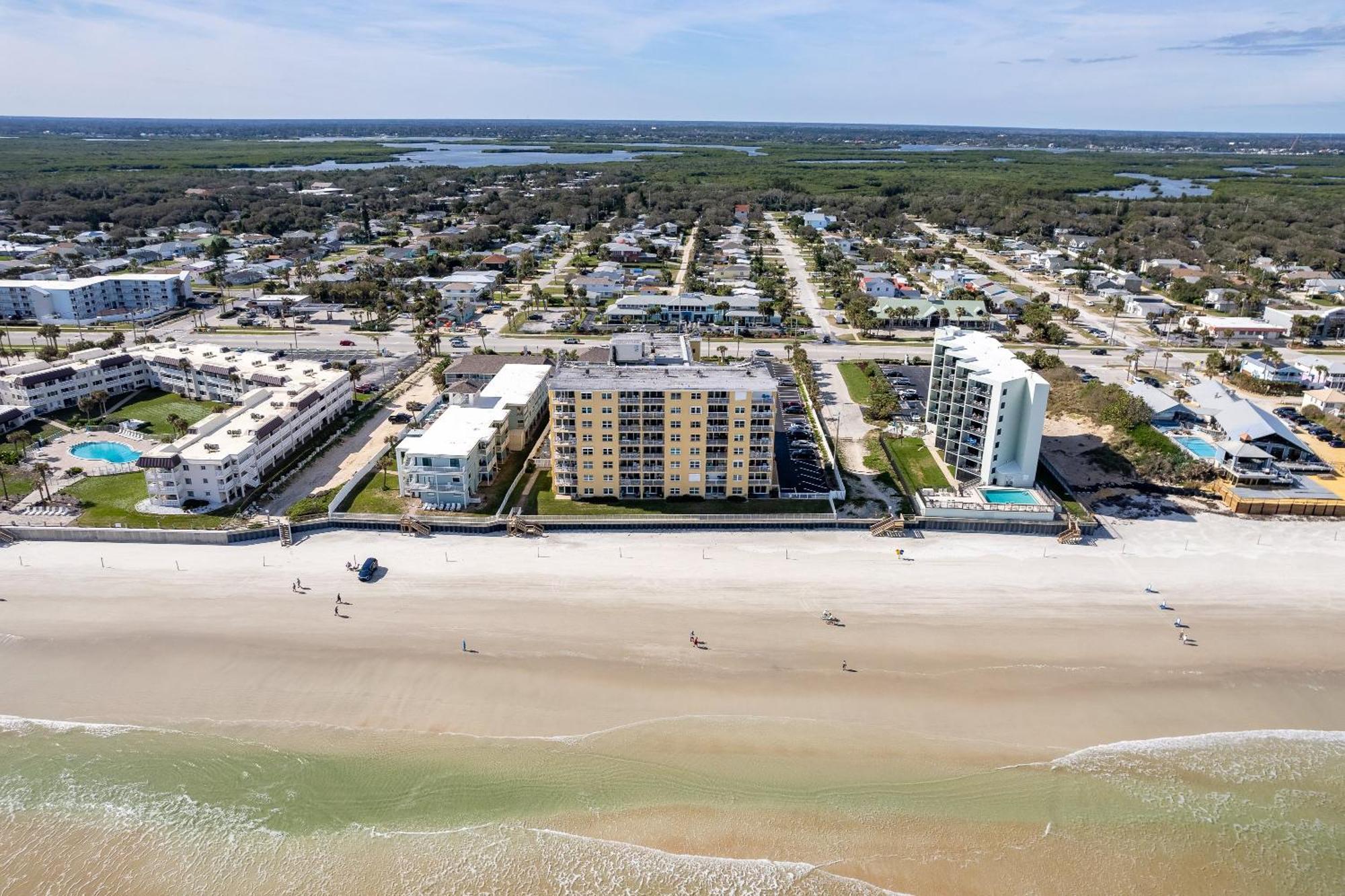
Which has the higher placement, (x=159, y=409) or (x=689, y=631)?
(x=159, y=409)

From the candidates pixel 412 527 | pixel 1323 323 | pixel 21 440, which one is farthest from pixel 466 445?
pixel 1323 323

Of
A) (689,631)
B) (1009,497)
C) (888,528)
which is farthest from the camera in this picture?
(1009,497)

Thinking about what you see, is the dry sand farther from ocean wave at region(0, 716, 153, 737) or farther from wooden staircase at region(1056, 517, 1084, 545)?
wooden staircase at region(1056, 517, 1084, 545)

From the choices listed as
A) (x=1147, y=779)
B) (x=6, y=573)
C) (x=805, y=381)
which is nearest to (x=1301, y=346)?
(x=805, y=381)

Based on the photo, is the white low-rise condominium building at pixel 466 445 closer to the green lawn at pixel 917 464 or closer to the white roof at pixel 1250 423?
the green lawn at pixel 917 464

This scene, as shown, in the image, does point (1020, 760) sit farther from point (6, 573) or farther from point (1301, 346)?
point (1301, 346)

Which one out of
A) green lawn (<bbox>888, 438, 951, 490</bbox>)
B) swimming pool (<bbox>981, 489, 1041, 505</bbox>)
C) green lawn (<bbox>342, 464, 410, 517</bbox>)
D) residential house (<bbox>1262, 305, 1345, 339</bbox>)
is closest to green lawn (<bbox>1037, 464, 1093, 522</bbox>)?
swimming pool (<bbox>981, 489, 1041, 505</bbox>)

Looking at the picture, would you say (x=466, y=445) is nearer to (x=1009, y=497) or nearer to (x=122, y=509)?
(x=122, y=509)
